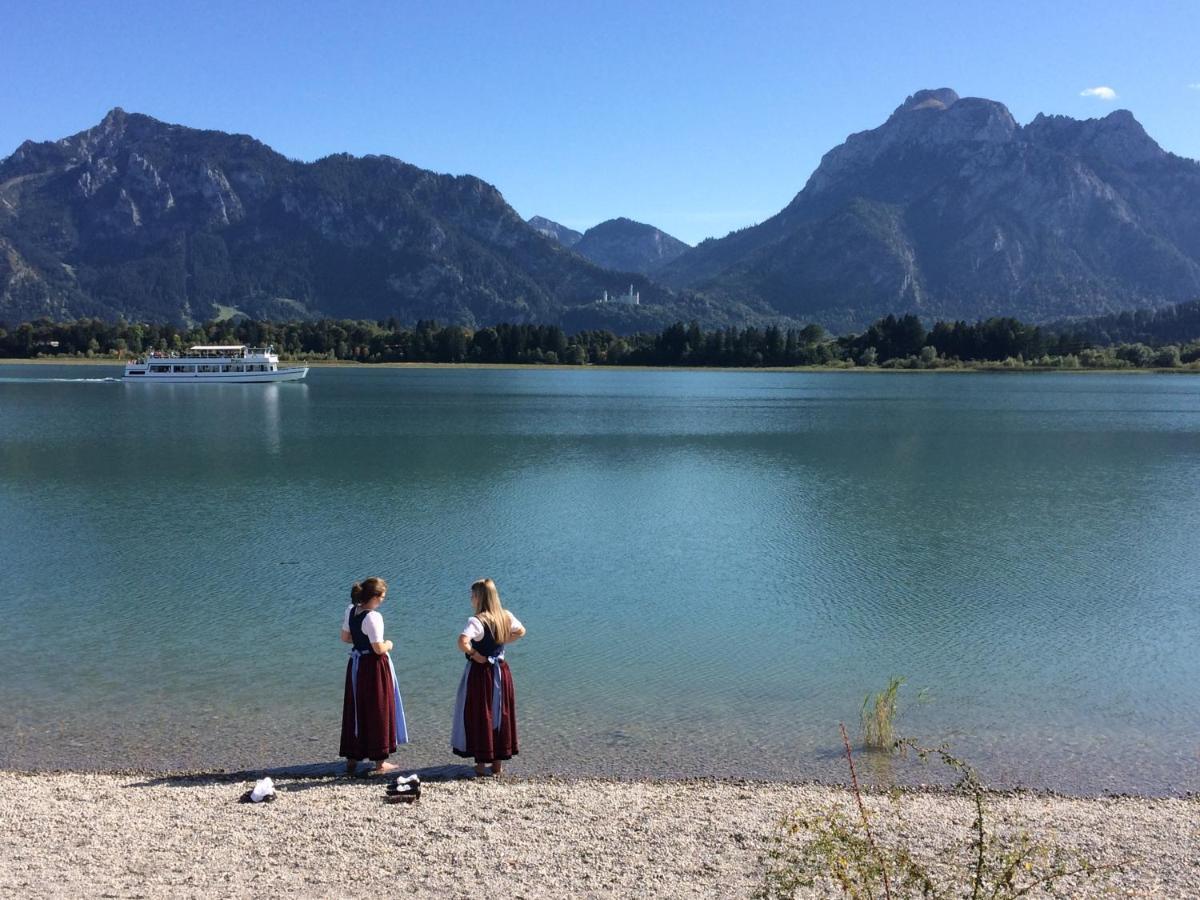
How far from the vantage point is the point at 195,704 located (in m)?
13.8

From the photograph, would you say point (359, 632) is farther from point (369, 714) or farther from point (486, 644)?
point (486, 644)

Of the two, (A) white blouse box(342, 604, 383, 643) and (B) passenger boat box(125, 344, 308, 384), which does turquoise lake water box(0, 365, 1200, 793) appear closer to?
(A) white blouse box(342, 604, 383, 643)

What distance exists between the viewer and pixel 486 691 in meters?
11.0

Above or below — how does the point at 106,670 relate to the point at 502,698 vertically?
below

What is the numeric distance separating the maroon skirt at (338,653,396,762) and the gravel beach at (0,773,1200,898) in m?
0.35

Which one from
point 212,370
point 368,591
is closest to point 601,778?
point 368,591

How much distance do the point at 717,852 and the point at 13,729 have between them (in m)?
9.38

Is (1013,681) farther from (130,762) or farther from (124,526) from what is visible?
(124,526)

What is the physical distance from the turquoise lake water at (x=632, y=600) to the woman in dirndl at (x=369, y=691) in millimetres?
778

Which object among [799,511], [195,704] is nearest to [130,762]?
[195,704]

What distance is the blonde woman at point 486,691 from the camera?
1060cm

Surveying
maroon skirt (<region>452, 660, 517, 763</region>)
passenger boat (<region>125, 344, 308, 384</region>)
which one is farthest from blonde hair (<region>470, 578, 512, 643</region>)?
passenger boat (<region>125, 344, 308, 384</region>)

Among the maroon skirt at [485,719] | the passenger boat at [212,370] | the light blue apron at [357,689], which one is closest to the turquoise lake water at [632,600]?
the light blue apron at [357,689]

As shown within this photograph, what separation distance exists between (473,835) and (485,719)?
1.82 meters
